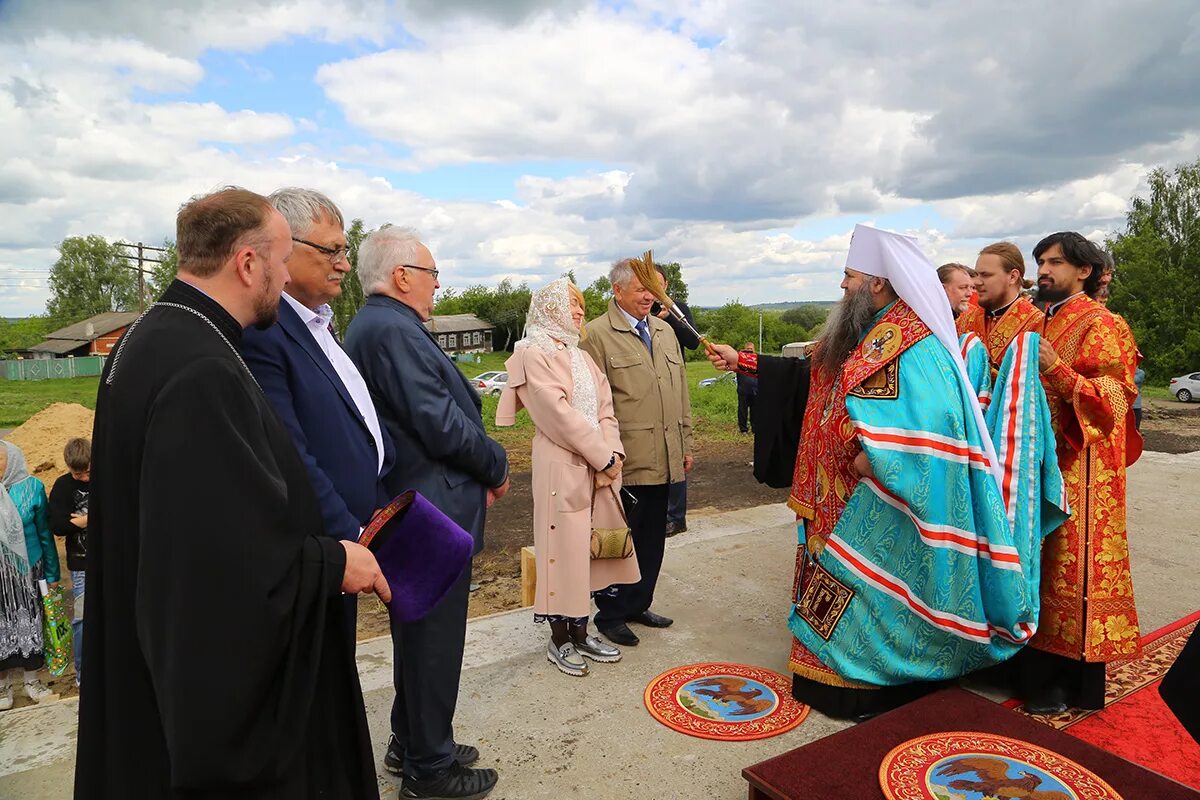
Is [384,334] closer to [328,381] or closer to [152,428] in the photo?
[328,381]

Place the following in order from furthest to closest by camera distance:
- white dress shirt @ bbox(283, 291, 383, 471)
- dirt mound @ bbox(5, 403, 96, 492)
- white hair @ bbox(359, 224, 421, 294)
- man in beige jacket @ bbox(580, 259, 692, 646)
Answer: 1. dirt mound @ bbox(5, 403, 96, 492)
2. man in beige jacket @ bbox(580, 259, 692, 646)
3. white hair @ bbox(359, 224, 421, 294)
4. white dress shirt @ bbox(283, 291, 383, 471)

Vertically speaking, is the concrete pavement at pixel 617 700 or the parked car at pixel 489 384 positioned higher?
the concrete pavement at pixel 617 700

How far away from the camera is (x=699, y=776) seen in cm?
296

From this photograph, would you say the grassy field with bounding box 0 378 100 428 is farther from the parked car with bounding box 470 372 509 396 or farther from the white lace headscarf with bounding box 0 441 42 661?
the white lace headscarf with bounding box 0 441 42 661

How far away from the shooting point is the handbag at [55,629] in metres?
4.50

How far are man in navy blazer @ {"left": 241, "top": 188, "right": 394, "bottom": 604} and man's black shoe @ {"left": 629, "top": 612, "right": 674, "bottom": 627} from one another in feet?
7.78

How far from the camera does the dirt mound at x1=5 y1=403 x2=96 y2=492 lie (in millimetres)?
9430

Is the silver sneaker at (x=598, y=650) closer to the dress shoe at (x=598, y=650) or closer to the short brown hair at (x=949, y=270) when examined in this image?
the dress shoe at (x=598, y=650)

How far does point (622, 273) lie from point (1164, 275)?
36.6 m

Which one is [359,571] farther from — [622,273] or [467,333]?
[467,333]

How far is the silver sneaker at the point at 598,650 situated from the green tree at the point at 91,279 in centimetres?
5131

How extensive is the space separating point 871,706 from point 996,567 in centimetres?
80

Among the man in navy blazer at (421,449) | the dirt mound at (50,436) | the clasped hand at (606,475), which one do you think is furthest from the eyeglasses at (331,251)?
the dirt mound at (50,436)

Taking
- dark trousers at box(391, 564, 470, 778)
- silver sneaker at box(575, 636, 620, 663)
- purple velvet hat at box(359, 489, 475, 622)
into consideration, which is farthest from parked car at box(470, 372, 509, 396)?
purple velvet hat at box(359, 489, 475, 622)
